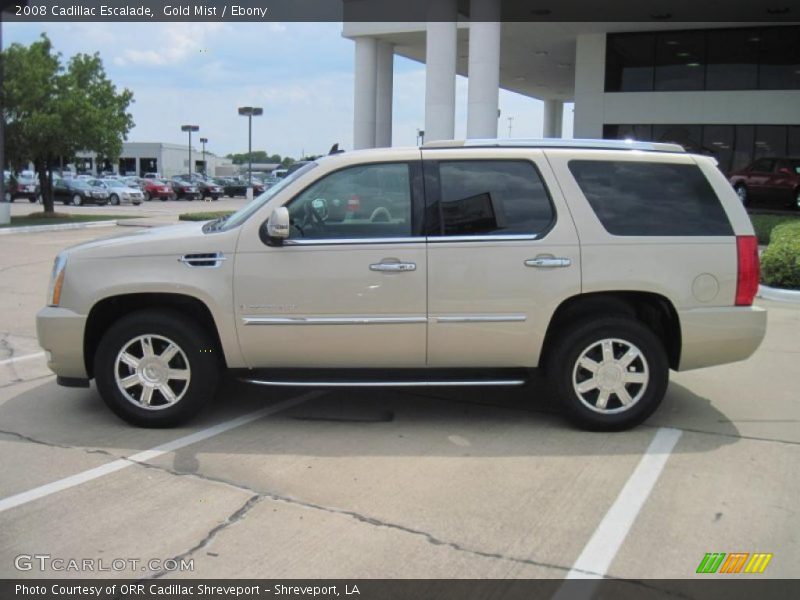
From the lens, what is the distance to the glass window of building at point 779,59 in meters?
26.3

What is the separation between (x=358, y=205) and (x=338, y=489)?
6.38 ft

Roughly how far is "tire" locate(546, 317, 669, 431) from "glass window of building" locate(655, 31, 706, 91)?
999 inches

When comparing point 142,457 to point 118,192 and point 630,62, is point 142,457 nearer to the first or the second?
point 630,62

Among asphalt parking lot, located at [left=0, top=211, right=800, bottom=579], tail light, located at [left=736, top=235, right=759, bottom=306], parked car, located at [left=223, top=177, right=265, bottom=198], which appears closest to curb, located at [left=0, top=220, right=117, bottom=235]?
asphalt parking lot, located at [left=0, top=211, right=800, bottom=579]

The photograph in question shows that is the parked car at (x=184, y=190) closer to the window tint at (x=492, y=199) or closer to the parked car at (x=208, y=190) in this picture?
the parked car at (x=208, y=190)

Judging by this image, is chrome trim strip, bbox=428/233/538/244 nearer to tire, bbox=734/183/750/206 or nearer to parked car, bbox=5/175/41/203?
tire, bbox=734/183/750/206

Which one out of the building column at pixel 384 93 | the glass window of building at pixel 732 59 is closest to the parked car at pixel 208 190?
the building column at pixel 384 93

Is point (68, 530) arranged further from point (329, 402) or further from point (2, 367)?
point (2, 367)

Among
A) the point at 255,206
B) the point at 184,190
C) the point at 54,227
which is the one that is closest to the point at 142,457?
the point at 255,206

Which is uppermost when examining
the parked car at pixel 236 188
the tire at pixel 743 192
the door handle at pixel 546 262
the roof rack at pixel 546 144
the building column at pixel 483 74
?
the building column at pixel 483 74

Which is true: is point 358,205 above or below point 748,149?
below

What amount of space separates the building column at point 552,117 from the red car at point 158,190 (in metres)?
25.2

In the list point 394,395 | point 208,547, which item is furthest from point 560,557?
point 394,395

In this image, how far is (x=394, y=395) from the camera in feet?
20.3
